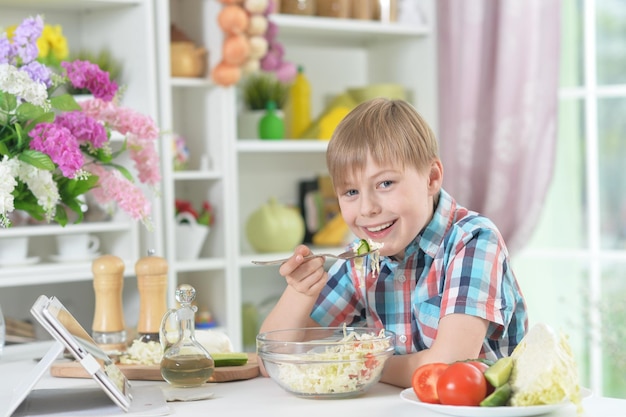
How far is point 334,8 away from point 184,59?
2.08ft

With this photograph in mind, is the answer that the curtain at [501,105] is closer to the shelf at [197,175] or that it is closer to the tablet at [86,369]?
the shelf at [197,175]

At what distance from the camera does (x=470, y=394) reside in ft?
4.15

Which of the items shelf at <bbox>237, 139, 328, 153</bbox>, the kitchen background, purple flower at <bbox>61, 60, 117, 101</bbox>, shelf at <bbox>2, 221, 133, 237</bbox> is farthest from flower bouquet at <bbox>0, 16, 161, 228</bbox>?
shelf at <bbox>237, 139, 328, 153</bbox>

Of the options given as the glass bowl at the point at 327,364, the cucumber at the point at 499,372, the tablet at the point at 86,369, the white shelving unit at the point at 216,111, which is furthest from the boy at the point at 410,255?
the white shelving unit at the point at 216,111

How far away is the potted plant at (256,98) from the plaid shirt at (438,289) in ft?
5.37

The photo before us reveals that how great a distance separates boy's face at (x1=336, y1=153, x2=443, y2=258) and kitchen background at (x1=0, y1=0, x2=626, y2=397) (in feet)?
4.77

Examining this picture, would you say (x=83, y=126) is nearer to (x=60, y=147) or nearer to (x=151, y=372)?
(x=60, y=147)

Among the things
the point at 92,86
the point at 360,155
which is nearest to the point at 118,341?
the point at 92,86

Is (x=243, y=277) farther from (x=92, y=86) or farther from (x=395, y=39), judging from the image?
(x=92, y=86)

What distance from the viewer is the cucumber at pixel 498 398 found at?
1253 millimetres

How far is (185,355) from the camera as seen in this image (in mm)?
1502

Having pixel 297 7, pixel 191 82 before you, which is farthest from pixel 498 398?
pixel 297 7

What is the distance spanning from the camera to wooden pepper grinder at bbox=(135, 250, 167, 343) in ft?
5.96

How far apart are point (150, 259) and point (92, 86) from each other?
0.36 meters
